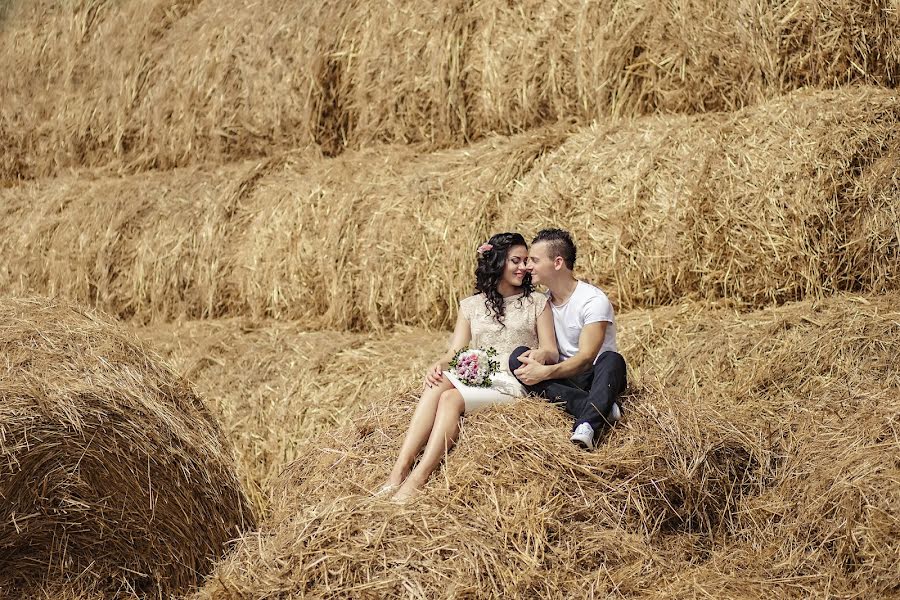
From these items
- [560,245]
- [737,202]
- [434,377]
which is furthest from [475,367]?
[737,202]

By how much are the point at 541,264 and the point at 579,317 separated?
0.97ft

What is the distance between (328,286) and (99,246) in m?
1.95

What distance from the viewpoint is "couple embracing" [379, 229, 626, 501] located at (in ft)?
15.3

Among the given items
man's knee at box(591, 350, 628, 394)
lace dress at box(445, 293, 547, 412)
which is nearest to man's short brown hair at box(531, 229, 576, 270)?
lace dress at box(445, 293, 547, 412)

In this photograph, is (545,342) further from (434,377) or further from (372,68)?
(372,68)

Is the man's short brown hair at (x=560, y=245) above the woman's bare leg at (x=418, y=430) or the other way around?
above

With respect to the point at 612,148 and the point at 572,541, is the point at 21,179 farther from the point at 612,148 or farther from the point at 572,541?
the point at 572,541

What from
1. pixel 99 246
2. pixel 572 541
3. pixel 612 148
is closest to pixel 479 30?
pixel 612 148

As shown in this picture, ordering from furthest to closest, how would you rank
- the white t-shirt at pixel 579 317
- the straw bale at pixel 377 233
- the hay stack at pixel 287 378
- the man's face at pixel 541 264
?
the straw bale at pixel 377 233 → the hay stack at pixel 287 378 → the man's face at pixel 541 264 → the white t-shirt at pixel 579 317

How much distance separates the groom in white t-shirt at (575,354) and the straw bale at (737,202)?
0.88 meters

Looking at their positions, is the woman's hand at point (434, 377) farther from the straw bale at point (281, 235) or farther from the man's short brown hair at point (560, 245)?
the straw bale at point (281, 235)

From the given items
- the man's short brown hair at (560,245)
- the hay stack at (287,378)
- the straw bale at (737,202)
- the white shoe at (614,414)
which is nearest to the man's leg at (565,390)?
the white shoe at (614,414)

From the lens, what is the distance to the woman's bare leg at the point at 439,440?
4.49 meters

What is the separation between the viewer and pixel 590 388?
482 centimetres
